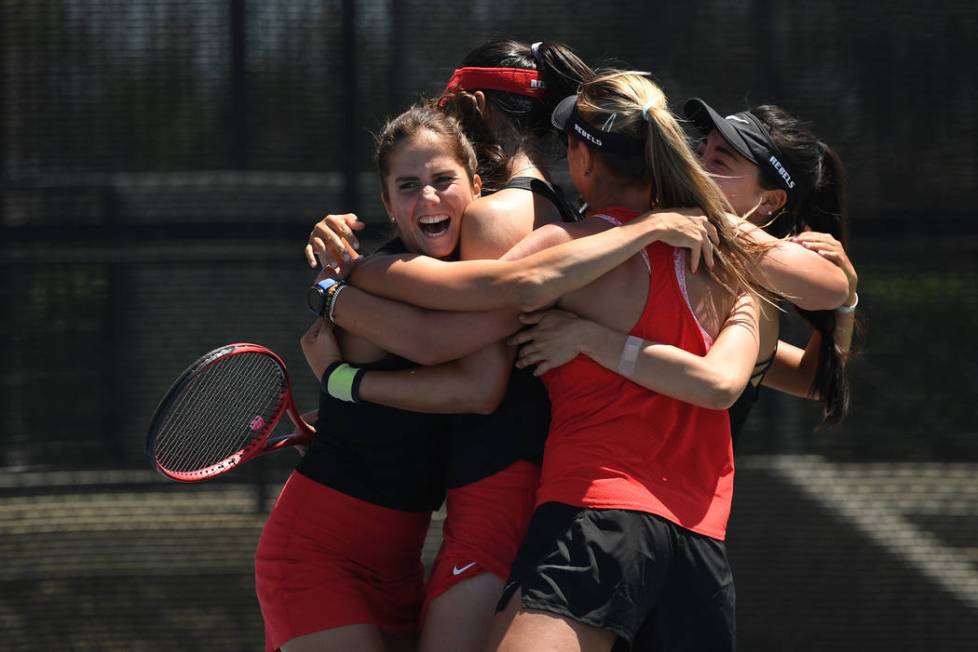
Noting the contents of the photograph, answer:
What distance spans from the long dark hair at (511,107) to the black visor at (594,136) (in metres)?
0.24

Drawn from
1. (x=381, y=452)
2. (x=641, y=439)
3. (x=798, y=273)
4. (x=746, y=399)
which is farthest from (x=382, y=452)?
(x=798, y=273)

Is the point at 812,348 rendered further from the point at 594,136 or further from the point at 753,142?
the point at 594,136

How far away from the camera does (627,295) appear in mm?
2219

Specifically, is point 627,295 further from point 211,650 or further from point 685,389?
point 211,650

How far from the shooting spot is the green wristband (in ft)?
7.61

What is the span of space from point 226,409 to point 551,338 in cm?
86

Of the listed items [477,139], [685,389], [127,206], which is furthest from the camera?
[127,206]

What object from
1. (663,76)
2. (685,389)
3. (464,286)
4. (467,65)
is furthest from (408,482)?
(663,76)

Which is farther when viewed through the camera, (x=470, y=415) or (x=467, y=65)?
(x=467, y=65)

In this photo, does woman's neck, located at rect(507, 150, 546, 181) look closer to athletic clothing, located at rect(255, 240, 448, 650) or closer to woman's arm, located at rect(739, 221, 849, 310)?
athletic clothing, located at rect(255, 240, 448, 650)

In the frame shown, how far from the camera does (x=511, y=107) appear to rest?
250cm

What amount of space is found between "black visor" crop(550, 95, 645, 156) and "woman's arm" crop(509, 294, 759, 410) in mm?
302

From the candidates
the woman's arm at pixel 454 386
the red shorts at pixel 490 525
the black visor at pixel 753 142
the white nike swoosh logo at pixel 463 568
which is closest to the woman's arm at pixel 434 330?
the woman's arm at pixel 454 386

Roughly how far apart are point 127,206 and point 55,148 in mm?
285
